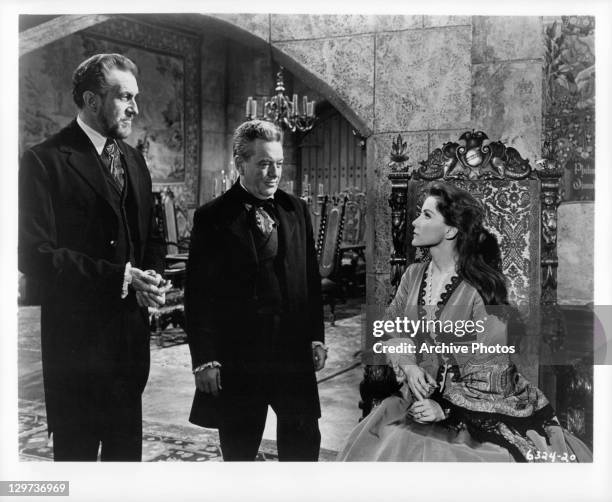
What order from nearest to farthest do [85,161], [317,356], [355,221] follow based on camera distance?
[85,161], [317,356], [355,221]

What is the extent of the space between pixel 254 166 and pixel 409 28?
2.39 feet

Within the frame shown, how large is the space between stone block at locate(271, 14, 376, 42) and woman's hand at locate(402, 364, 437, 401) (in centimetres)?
Result: 108

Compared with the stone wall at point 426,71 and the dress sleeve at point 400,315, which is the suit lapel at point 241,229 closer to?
the dress sleeve at point 400,315

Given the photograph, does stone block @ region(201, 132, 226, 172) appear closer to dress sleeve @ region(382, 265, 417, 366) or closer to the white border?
the white border

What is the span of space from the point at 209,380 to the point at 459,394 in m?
0.76

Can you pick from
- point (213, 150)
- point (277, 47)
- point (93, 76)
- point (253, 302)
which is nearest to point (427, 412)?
point (253, 302)

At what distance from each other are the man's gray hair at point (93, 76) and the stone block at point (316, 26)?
0.55 meters

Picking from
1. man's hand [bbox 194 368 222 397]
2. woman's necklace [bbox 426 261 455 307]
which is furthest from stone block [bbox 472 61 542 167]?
man's hand [bbox 194 368 222 397]

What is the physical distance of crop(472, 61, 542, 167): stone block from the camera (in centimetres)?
227

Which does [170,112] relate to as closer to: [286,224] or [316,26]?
[316,26]

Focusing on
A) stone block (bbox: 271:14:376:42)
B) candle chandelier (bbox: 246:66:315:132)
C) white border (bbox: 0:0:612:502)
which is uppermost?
candle chandelier (bbox: 246:66:315:132)

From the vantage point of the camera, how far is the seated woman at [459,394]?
216cm

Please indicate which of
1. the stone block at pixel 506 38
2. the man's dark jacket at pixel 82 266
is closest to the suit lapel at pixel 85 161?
the man's dark jacket at pixel 82 266

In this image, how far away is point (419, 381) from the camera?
7.16ft
